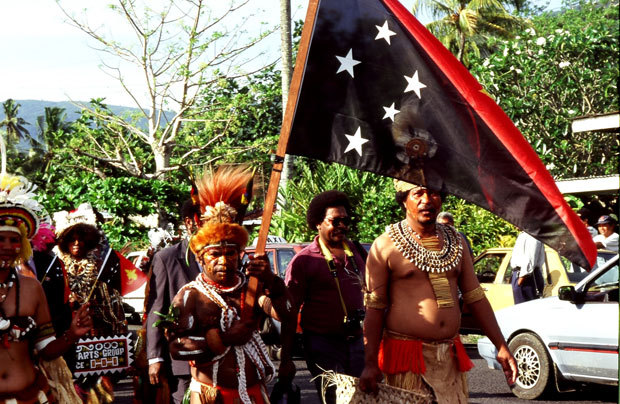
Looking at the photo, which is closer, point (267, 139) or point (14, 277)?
point (14, 277)

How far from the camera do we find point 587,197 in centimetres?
2283

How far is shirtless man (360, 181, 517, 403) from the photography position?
5707mm

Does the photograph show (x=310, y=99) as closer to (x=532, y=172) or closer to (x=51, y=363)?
(x=532, y=172)

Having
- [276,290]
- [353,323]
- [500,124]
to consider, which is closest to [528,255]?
[353,323]

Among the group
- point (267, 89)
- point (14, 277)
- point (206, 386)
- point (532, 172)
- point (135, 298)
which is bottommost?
point (135, 298)

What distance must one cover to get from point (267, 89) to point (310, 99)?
22.9 meters

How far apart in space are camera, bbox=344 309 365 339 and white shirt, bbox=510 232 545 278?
640 cm

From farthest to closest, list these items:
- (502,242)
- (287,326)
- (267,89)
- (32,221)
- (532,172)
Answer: (267,89), (502,242), (287,326), (32,221), (532,172)

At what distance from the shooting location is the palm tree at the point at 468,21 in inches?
1401

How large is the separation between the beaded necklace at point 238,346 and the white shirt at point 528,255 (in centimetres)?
797

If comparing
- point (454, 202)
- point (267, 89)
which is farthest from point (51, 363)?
point (267, 89)

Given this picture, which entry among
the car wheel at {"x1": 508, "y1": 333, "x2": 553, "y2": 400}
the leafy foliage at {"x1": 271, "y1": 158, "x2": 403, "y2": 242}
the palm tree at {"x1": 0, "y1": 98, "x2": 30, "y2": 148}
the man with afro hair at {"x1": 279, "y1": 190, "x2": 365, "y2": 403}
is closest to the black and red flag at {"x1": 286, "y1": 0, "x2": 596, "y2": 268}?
the man with afro hair at {"x1": 279, "y1": 190, "x2": 365, "y2": 403}

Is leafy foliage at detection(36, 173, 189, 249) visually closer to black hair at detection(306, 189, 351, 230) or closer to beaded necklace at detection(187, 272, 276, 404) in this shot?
black hair at detection(306, 189, 351, 230)

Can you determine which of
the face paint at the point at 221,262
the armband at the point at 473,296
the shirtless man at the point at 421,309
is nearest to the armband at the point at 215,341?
the face paint at the point at 221,262
